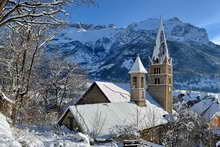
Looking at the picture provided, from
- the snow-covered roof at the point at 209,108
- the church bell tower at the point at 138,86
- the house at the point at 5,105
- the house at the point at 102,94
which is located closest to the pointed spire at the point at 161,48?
the house at the point at 102,94

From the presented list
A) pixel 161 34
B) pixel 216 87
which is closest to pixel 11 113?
pixel 161 34

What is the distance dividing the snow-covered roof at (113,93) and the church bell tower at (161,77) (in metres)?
4.99

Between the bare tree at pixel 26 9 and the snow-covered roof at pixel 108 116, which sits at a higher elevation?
the bare tree at pixel 26 9

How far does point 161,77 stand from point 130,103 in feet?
35.0

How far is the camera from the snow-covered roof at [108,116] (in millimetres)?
23797

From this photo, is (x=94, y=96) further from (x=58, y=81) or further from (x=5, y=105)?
(x=5, y=105)

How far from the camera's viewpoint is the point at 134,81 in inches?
1296

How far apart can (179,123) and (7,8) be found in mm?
21576

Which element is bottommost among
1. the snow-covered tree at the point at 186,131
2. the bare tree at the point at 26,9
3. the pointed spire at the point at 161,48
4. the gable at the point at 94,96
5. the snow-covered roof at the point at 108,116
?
the snow-covered tree at the point at 186,131

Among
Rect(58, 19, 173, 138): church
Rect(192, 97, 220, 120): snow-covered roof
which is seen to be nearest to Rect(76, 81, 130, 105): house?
Rect(58, 19, 173, 138): church

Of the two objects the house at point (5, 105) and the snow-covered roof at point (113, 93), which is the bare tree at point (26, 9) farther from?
the snow-covered roof at point (113, 93)

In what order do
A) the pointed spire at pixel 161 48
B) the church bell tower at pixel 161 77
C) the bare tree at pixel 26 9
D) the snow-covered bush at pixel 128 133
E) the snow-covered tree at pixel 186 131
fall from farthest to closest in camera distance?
the pointed spire at pixel 161 48, the church bell tower at pixel 161 77, the snow-covered tree at pixel 186 131, the snow-covered bush at pixel 128 133, the bare tree at pixel 26 9

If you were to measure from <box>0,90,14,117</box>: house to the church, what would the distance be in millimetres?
7384

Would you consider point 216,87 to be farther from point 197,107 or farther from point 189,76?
point 197,107
